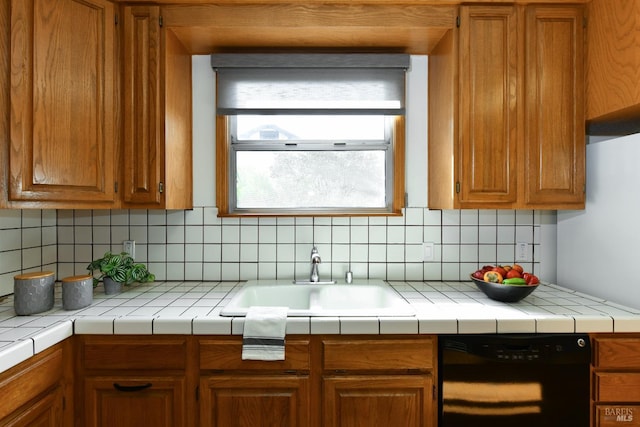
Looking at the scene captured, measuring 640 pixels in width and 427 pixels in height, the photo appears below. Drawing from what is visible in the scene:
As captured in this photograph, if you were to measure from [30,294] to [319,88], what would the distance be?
63.6 inches

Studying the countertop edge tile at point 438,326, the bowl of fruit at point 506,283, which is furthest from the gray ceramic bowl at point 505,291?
the countertop edge tile at point 438,326

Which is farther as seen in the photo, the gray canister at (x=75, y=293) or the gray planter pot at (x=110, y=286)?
the gray planter pot at (x=110, y=286)

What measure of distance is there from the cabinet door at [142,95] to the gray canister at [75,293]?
0.44 m

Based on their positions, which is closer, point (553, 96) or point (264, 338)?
point (264, 338)

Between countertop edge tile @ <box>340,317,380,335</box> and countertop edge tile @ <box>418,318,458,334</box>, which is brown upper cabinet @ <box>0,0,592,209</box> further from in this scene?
countertop edge tile @ <box>340,317,380,335</box>

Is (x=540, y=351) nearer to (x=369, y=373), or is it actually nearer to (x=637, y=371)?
(x=637, y=371)

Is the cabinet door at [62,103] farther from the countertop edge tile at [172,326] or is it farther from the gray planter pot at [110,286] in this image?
the countertop edge tile at [172,326]

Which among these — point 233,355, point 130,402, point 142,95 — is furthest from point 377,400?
point 142,95

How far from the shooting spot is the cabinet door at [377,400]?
1.34 meters

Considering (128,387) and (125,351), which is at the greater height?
(125,351)

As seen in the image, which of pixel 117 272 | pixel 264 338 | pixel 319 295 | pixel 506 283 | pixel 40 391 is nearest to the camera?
pixel 40 391

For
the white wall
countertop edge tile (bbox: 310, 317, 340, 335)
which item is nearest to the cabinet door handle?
countertop edge tile (bbox: 310, 317, 340, 335)

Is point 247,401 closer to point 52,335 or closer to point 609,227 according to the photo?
point 52,335

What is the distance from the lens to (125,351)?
4.36 ft
